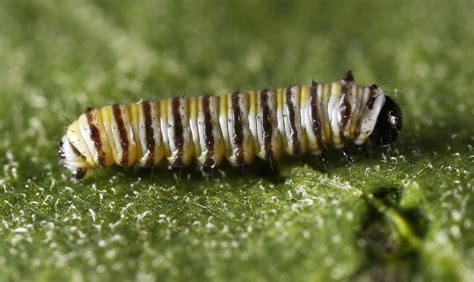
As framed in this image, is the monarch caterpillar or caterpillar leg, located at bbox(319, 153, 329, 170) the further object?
caterpillar leg, located at bbox(319, 153, 329, 170)

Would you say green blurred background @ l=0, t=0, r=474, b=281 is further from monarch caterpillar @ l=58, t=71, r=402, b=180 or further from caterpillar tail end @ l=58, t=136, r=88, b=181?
monarch caterpillar @ l=58, t=71, r=402, b=180

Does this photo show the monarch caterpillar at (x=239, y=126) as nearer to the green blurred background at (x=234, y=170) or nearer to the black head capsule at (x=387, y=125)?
the black head capsule at (x=387, y=125)

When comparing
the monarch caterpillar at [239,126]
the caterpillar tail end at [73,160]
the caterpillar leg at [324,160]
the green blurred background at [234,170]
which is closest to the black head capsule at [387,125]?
the monarch caterpillar at [239,126]

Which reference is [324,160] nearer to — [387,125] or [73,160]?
[387,125]

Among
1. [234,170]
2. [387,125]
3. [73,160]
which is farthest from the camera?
[234,170]

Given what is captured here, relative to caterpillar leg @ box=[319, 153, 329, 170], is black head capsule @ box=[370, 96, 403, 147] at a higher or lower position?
higher

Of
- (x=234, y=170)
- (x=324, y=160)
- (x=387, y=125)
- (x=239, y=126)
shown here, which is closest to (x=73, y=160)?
(x=234, y=170)

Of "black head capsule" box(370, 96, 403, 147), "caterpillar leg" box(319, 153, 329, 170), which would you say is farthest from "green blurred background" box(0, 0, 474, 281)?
"black head capsule" box(370, 96, 403, 147)

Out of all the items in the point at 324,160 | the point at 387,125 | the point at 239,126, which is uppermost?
the point at 239,126
